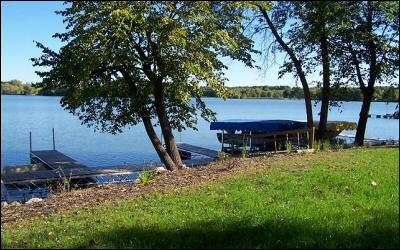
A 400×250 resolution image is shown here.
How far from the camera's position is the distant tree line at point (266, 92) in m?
12.3

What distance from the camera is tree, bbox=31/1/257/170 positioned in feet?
33.4

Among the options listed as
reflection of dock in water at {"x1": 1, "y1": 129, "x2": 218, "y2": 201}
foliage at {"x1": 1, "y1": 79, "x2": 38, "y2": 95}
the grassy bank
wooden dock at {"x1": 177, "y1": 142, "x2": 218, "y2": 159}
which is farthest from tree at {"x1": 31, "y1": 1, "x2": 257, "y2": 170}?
wooden dock at {"x1": 177, "y1": 142, "x2": 218, "y2": 159}

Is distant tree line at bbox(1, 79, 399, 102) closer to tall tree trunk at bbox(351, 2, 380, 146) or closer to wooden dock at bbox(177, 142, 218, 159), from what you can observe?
tall tree trunk at bbox(351, 2, 380, 146)

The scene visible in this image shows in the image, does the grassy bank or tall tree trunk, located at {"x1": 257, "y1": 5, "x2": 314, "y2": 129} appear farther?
tall tree trunk, located at {"x1": 257, "y1": 5, "x2": 314, "y2": 129}

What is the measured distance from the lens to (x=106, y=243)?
15.8ft

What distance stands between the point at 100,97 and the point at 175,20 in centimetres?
537

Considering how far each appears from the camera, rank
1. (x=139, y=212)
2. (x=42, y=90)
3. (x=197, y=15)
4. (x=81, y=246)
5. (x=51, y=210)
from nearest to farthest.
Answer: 1. (x=81, y=246)
2. (x=139, y=212)
3. (x=51, y=210)
4. (x=197, y=15)
5. (x=42, y=90)

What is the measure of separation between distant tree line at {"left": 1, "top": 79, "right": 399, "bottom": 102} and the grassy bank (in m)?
2.11

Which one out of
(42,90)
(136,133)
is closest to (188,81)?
(42,90)

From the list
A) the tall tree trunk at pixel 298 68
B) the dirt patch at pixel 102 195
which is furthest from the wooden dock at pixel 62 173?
the dirt patch at pixel 102 195

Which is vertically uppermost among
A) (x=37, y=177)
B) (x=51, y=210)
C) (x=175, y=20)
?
(x=175, y=20)

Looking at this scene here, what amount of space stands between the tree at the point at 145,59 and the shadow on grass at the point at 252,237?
4.84 meters

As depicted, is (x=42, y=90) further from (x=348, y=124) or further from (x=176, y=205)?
(x=348, y=124)

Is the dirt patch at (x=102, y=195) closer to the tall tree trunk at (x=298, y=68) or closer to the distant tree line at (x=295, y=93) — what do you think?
the distant tree line at (x=295, y=93)
